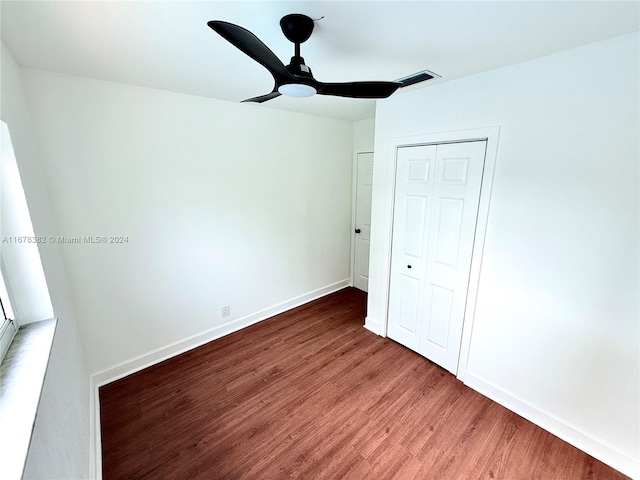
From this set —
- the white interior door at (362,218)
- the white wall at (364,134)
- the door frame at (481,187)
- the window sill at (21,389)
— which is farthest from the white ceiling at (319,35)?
the white interior door at (362,218)

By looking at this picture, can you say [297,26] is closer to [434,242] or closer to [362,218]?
[434,242]

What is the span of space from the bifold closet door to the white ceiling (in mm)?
648

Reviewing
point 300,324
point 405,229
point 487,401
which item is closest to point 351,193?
point 405,229

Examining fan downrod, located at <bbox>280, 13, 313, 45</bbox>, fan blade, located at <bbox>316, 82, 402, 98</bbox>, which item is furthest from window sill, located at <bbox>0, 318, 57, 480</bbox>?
fan downrod, located at <bbox>280, 13, 313, 45</bbox>

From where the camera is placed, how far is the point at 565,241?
5.52 ft

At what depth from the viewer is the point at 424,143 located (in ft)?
7.45

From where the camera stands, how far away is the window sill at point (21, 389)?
0.72m

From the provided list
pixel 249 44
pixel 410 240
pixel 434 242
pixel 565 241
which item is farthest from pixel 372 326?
pixel 249 44

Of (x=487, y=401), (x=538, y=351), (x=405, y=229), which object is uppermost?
(x=405, y=229)

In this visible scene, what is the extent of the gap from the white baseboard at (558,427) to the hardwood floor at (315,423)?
0.04m

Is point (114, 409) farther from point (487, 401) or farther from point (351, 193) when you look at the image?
point (351, 193)

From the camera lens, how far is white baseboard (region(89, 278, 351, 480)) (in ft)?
5.60

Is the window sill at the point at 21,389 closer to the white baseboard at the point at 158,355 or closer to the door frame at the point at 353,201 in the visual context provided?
the white baseboard at the point at 158,355

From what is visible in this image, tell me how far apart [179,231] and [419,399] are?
7.91 ft
